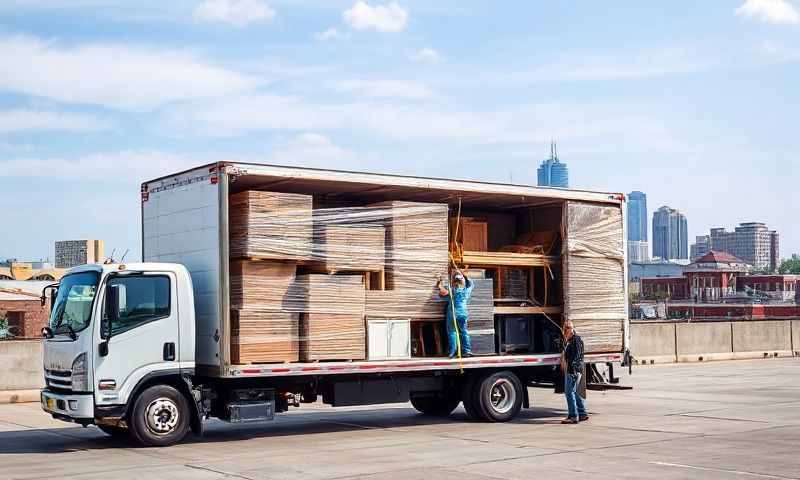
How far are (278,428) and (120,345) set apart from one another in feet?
12.5

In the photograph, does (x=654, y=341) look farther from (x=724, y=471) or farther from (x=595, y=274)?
(x=724, y=471)

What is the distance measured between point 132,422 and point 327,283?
3.37 m

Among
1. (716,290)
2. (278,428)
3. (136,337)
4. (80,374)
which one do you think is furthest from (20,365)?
(716,290)

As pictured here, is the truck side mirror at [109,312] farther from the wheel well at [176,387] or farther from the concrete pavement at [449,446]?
the concrete pavement at [449,446]

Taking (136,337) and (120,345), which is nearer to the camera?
(120,345)

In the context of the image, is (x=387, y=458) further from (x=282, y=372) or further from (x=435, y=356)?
(x=435, y=356)

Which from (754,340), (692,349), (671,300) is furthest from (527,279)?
(671,300)

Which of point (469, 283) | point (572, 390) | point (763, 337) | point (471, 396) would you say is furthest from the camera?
point (763, 337)

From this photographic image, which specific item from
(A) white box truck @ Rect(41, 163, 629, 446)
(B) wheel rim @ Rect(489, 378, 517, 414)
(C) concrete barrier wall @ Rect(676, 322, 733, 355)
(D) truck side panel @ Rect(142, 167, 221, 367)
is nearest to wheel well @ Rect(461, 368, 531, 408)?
(A) white box truck @ Rect(41, 163, 629, 446)

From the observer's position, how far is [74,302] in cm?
1418

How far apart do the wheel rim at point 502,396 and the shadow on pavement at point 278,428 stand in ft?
1.07

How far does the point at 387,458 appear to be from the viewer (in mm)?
13047

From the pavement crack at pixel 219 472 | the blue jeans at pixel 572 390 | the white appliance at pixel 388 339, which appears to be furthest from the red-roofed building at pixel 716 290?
the pavement crack at pixel 219 472

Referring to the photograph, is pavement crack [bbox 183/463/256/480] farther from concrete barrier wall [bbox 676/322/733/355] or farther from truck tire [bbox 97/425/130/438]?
concrete barrier wall [bbox 676/322/733/355]
